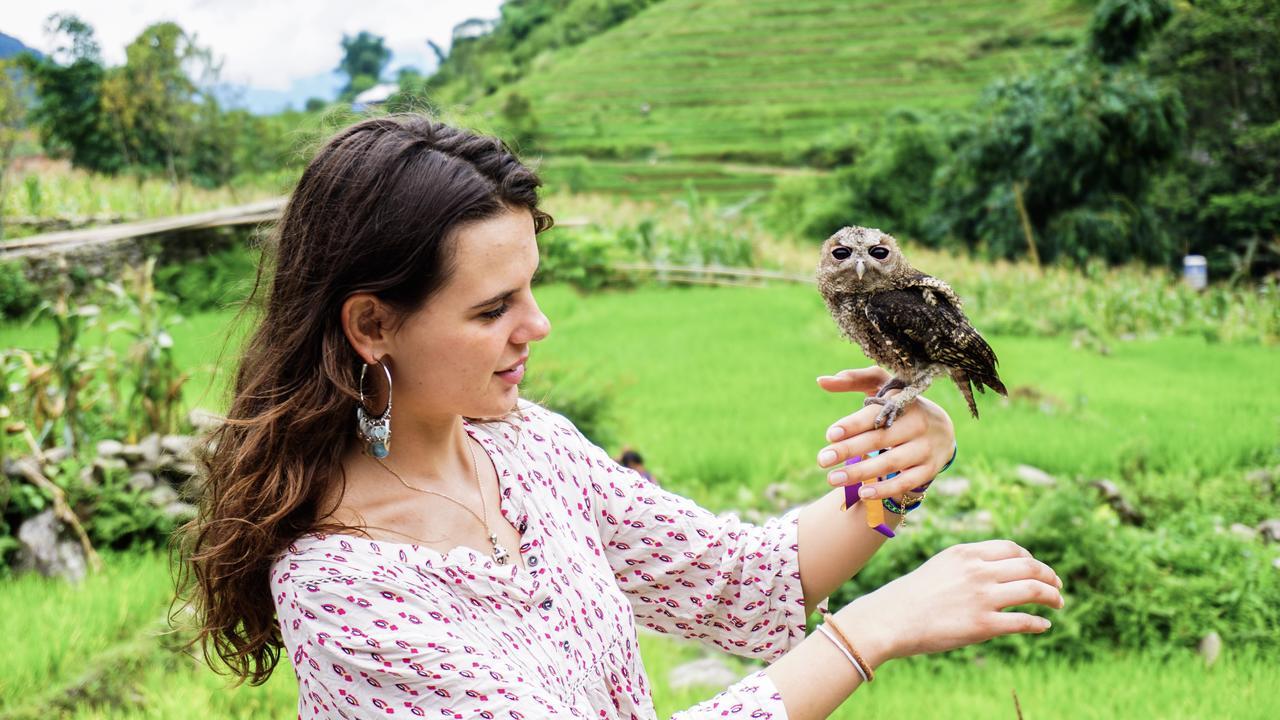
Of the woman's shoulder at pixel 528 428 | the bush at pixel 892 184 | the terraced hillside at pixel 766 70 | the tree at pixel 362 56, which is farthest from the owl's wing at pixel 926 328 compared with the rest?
the tree at pixel 362 56

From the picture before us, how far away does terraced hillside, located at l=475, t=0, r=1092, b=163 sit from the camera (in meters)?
31.0

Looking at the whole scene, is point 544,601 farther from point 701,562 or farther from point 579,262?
point 579,262

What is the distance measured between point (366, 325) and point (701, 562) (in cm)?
71

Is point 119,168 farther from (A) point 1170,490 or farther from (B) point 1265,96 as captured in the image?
(B) point 1265,96

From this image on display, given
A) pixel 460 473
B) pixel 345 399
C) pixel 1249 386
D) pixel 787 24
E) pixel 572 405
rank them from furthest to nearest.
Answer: pixel 787 24, pixel 1249 386, pixel 572 405, pixel 460 473, pixel 345 399

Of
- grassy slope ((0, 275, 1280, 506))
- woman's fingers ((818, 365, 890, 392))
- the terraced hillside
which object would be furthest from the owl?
the terraced hillside

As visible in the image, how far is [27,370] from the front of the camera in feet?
14.4

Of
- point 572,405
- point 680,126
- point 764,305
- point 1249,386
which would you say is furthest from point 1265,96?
point 680,126

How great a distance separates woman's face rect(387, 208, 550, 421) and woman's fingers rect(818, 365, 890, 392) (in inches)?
18.3

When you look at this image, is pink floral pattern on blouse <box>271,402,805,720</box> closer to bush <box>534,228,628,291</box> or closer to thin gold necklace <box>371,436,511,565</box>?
thin gold necklace <box>371,436,511,565</box>

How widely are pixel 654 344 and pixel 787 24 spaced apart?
1398 inches

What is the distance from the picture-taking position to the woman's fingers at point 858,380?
1492 millimetres

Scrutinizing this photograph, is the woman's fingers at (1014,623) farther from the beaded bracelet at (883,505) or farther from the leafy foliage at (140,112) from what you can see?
the leafy foliage at (140,112)

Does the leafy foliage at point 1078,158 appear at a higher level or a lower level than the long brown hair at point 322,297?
lower
